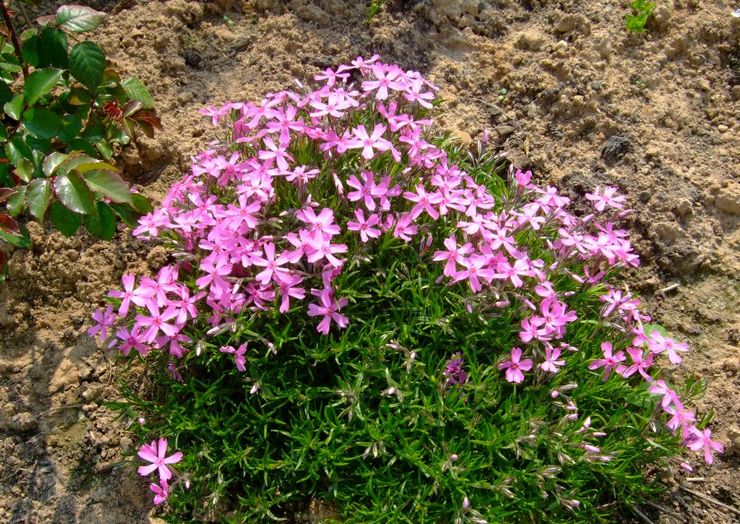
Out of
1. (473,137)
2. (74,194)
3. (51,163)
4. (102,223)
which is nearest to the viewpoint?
(74,194)

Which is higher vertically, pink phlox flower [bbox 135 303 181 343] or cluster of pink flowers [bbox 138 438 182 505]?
pink phlox flower [bbox 135 303 181 343]

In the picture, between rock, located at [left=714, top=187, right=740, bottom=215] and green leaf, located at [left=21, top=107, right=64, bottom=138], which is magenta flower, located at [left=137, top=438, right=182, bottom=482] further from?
rock, located at [left=714, top=187, right=740, bottom=215]

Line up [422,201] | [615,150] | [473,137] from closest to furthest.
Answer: [422,201] < [615,150] < [473,137]

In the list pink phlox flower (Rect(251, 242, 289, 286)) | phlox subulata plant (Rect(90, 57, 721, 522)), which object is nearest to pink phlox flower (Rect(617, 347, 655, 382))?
phlox subulata plant (Rect(90, 57, 721, 522))

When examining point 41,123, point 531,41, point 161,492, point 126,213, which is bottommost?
point 161,492

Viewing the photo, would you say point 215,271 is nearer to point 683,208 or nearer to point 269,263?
point 269,263

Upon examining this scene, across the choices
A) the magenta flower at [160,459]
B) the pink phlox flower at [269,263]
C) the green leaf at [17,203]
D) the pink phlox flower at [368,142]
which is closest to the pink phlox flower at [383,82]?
the pink phlox flower at [368,142]

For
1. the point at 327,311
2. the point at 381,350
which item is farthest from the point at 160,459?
the point at 381,350
